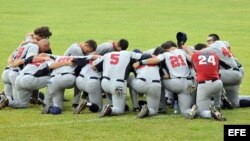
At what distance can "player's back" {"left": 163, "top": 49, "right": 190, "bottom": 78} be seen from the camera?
14.5 metres

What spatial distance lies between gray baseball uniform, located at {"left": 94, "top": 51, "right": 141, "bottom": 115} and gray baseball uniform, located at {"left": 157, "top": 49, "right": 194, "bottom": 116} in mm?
591

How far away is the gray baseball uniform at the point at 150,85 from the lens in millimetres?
14281

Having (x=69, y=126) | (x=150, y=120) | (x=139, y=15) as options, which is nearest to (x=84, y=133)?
(x=69, y=126)

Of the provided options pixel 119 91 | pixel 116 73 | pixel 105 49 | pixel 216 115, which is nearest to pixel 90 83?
pixel 116 73

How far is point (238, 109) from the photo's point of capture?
15.3 metres

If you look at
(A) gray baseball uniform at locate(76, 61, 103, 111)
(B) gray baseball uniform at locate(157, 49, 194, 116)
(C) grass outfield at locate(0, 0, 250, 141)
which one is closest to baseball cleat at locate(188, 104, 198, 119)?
(C) grass outfield at locate(0, 0, 250, 141)

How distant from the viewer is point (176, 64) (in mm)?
14508

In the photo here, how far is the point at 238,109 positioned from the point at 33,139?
15.4 feet

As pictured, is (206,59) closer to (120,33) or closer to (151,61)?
(151,61)

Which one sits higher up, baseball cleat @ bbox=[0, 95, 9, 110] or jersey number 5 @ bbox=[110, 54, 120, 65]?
jersey number 5 @ bbox=[110, 54, 120, 65]

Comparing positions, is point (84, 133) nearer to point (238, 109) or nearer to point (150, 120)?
point (150, 120)

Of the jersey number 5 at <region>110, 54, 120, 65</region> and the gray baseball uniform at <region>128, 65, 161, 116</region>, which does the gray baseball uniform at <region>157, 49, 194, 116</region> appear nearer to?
the gray baseball uniform at <region>128, 65, 161, 116</region>

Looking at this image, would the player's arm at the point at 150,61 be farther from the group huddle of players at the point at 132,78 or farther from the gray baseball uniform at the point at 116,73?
the gray baseball uniform at the point at 116,73

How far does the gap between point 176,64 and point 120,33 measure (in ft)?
59.3
